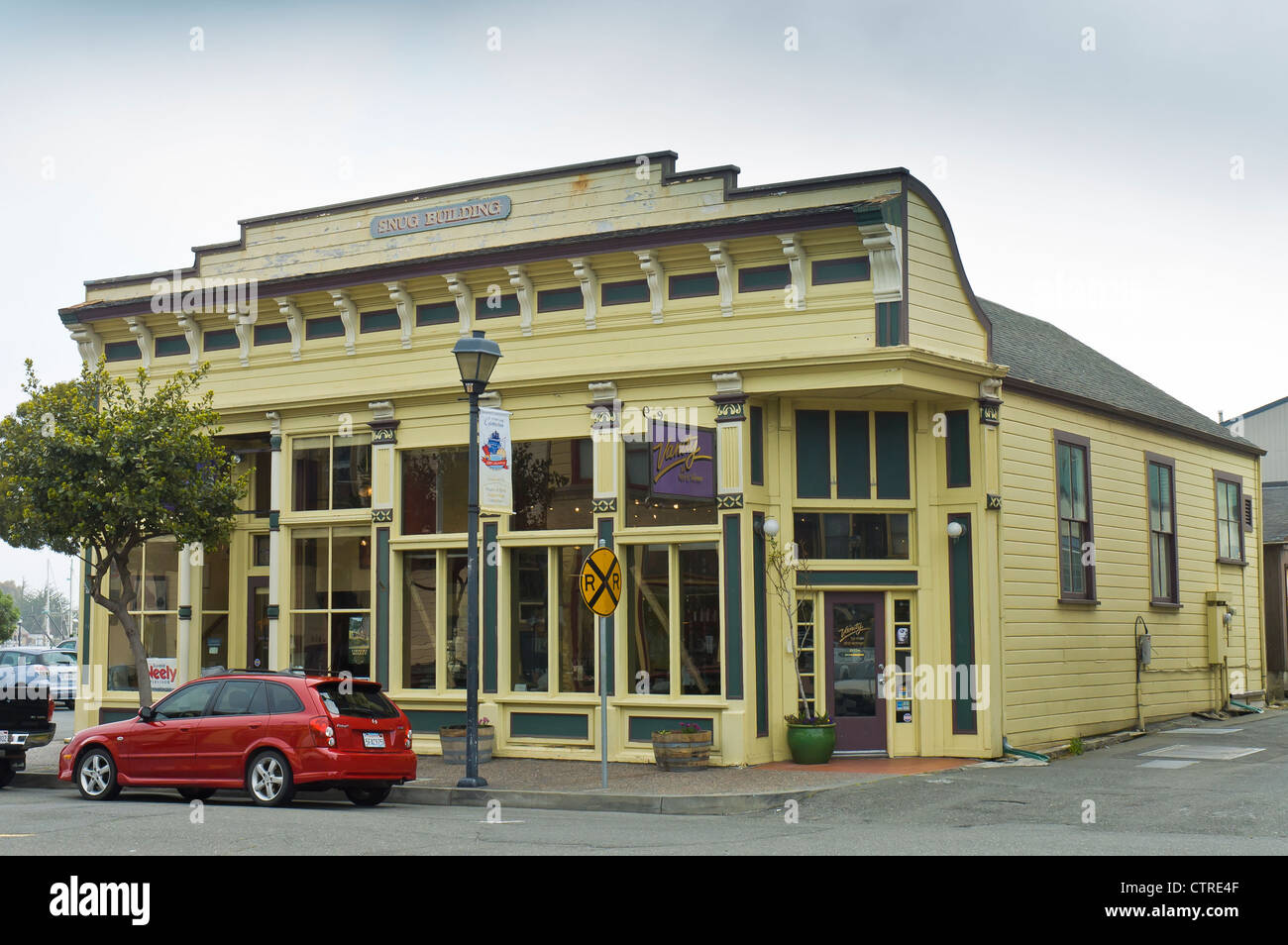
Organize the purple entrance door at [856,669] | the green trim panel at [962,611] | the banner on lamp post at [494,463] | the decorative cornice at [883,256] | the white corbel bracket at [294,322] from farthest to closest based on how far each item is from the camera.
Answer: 1. the white corbel bracket at [294,322]
2. the purple entrance door at [856,669]
3. the green trim panel at [962,611]
4. the decorative cornice at [883,256]
5. the banner on lamp post at [494,463]

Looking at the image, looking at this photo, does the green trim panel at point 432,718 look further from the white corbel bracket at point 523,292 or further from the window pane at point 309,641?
the white corbel bracket at point 523,292

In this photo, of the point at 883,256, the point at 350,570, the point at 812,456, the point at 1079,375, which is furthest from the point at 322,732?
the point at 1079,375

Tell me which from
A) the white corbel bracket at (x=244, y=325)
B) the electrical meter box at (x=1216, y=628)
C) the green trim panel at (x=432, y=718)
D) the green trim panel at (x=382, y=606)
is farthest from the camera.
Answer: the electrical meter box at (x=1216, y=628)

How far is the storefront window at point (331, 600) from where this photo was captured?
20.7m

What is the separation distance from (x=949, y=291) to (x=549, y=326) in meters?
5.36

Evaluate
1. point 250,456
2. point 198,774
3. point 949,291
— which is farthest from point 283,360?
point 949,291

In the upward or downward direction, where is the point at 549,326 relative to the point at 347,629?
upward

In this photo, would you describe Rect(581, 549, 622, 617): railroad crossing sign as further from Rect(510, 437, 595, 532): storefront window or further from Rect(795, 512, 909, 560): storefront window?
Rect(795, 512, 909, 560): storefront window

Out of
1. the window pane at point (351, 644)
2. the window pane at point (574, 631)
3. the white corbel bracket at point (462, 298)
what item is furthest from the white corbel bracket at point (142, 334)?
the window pane at point (574, 631)

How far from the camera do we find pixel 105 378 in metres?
19.5

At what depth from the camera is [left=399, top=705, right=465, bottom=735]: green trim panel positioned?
19672 mm

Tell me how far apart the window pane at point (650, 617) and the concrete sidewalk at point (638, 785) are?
3.90 feet

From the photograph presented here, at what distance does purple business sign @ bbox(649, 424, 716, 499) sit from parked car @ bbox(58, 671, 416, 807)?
14.5ft
